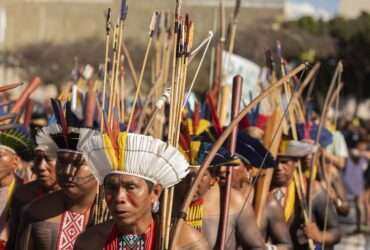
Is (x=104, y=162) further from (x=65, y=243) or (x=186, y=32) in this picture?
(x=65, y=243)

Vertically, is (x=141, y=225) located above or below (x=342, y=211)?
above

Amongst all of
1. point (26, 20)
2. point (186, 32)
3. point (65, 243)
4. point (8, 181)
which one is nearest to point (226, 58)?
point (8, 181)

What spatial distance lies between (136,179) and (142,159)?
98 millimetres

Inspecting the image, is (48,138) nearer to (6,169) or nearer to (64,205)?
(64,205)

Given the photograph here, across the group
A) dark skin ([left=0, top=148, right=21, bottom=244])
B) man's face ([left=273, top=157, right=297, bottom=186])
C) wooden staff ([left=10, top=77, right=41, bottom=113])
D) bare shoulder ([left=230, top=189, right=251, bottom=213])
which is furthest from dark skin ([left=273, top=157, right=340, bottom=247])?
dark skin ([left=0, top=148, right=21, bottom=244])

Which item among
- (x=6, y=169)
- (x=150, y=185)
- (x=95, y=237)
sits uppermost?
(x=150, y=185)

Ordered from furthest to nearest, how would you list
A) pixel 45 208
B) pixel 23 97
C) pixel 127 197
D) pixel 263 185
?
1. pixel 263 185
2. pixel 23 97
3. pixel 45 208
4. pixel 127 197

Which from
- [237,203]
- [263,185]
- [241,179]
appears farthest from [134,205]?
[263,185]

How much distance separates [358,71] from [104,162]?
4297 cm

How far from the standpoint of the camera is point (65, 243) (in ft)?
21.9

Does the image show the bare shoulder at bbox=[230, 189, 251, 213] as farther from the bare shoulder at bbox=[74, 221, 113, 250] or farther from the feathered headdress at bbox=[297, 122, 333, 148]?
the feathered headdress at bbox=[297, 122, 333, 148]

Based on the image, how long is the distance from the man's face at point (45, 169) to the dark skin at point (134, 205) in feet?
8.58

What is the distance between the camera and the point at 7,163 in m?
7.51

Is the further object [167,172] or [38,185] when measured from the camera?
[38,185]
